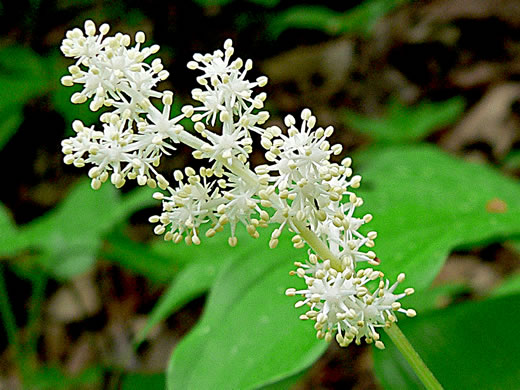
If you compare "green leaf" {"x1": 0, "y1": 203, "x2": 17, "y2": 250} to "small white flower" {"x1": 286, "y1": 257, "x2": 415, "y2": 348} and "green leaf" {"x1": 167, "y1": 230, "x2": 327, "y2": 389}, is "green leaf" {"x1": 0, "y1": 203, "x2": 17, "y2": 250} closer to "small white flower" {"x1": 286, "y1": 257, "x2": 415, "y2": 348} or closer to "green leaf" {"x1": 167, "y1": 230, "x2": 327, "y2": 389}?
"green leaf" {"x1": 167, "y1": 230, "x2": 327, "y2": 389}

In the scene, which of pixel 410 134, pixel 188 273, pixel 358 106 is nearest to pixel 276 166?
pixel 188 273

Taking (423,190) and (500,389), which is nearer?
(500,389)

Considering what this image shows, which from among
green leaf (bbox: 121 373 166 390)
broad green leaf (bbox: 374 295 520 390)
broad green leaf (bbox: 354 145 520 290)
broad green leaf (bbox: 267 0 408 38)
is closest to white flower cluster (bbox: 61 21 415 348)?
broad green leaf (bbox: 354 145 520 290)

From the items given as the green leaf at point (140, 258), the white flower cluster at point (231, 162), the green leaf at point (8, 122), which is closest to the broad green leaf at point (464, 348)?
the white flower cluster at point (231, 162)

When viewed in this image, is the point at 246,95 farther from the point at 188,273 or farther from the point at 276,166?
the point at 188,273

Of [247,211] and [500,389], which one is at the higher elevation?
[247,211]

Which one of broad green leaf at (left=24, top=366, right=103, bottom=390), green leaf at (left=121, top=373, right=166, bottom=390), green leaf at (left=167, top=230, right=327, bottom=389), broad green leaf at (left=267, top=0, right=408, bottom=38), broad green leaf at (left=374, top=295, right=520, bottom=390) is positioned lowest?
broad green leaf at (left=24, top=366, right=103, bottom=390)
